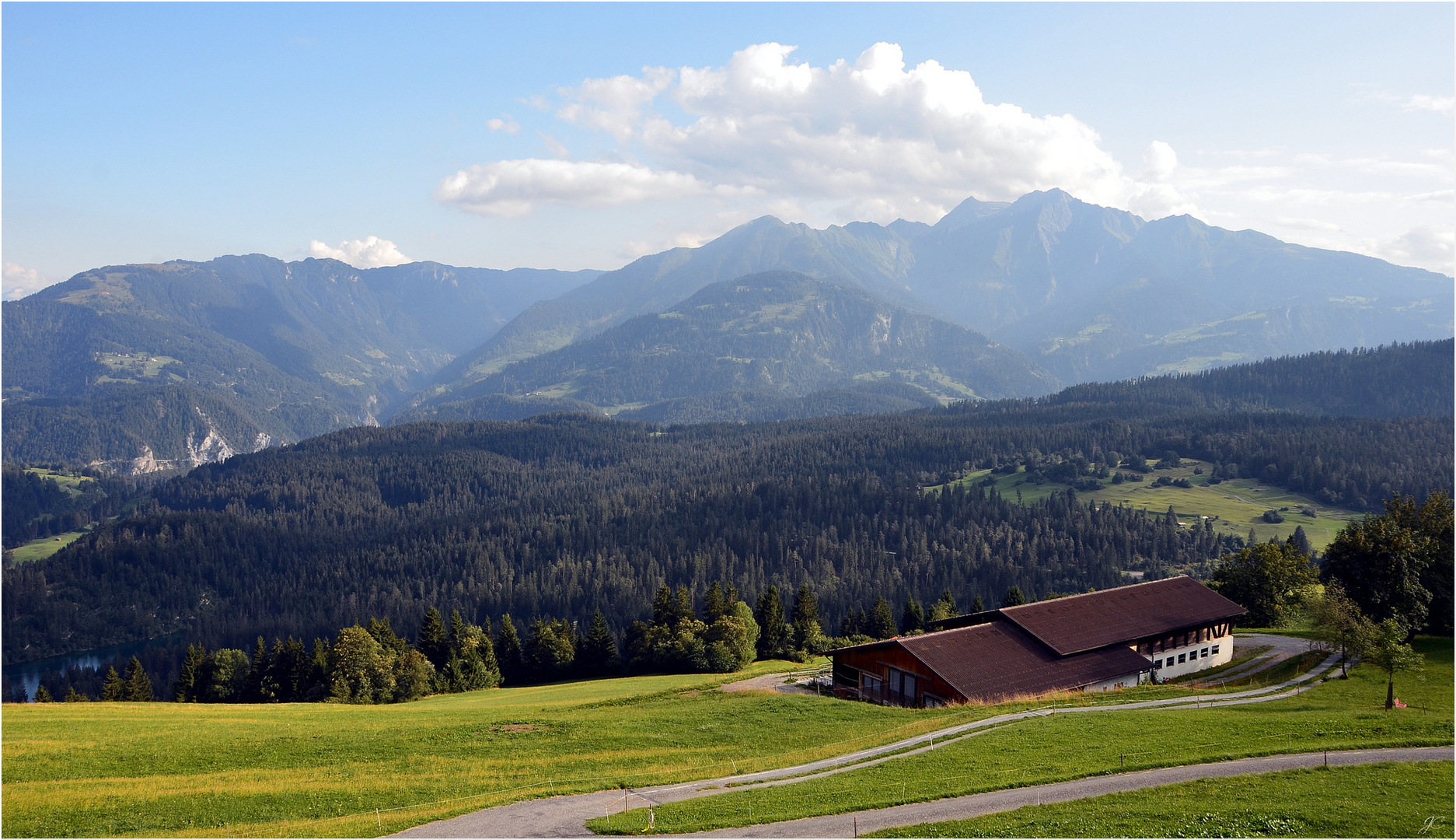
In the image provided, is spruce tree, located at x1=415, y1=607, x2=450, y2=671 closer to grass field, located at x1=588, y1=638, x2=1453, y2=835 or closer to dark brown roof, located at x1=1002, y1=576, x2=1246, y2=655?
dark brown roof, located at x1=1002, y1=576, x2=1246, y2=655

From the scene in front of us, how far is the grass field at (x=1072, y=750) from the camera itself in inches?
1294

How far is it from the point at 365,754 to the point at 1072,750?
118ft

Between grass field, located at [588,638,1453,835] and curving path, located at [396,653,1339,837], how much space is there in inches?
52.1

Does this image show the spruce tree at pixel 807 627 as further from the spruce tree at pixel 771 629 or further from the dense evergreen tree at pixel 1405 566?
the dense evergreen tree at pixel 1405 566

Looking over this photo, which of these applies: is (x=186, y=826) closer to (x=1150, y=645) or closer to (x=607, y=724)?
(x=607, y=724)

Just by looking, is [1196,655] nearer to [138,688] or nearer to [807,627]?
[807,627]

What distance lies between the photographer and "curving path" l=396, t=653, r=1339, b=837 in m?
32.0

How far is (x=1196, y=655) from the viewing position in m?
78.8

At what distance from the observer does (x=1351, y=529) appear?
75625 mm

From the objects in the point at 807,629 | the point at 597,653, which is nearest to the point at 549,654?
the point at 597,653

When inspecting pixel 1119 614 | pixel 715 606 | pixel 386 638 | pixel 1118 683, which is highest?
pixel 1119 614

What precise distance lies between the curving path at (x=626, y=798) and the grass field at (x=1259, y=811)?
9995 mm

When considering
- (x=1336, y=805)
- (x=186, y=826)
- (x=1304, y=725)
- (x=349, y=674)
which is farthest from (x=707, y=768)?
(x=349, y=674)

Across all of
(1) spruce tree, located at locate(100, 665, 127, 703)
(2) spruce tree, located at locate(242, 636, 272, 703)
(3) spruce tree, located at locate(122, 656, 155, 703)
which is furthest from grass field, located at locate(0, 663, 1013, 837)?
(1) spruce tree, located at locate(100, 665, 127, 703)
